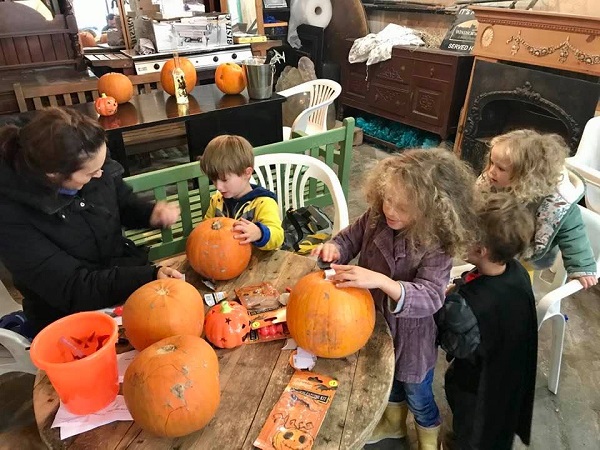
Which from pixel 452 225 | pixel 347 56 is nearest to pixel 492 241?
pixel 452 225

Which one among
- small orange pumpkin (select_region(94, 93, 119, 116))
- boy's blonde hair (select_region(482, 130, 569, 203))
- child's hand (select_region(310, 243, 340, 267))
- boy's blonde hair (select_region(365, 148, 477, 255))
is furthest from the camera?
small orange pumpkin (select_region(94, 93, 119, 116))

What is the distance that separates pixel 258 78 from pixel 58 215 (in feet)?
6.12

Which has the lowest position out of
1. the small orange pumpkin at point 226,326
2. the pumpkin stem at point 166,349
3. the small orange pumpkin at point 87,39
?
the small orange pumpkin at point 226,326

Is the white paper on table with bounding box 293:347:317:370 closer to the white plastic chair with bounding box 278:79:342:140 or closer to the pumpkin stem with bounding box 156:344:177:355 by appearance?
the pumpkin stem with bounding box 156:344:177:355

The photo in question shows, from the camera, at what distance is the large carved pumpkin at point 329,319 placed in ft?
3.69

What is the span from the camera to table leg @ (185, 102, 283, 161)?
292 centimetres

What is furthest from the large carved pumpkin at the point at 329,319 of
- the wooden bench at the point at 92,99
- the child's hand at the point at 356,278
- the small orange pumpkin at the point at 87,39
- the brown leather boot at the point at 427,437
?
the small orange pumpkin at the point at 87,39

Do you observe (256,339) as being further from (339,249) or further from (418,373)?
(418,373)

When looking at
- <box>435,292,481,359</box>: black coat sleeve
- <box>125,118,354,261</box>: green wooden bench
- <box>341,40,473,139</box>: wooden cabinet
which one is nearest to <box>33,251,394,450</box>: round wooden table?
<box>435,292,481,359</box>: black coat sleeve

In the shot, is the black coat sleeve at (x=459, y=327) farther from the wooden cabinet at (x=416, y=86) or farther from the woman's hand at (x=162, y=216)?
the wooden cabinet at (x=416, y=86)

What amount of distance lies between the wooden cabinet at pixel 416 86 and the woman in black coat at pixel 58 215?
3645 mm

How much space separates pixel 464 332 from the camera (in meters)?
1.41

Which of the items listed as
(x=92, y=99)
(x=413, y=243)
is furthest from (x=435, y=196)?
(x=92, y=99)

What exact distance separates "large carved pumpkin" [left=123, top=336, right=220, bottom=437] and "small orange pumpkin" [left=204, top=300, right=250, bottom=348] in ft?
0.74
